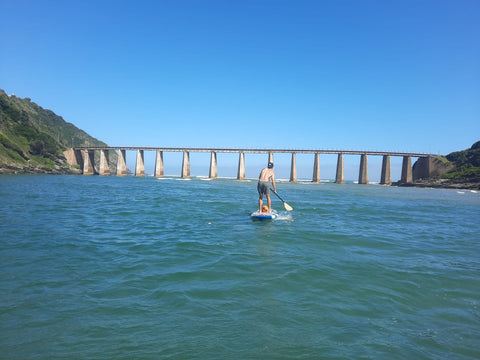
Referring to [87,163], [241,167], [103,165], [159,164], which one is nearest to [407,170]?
[241,167]

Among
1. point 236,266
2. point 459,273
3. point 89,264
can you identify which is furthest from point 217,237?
point 459,273

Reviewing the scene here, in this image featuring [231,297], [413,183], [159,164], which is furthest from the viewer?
[159,164]

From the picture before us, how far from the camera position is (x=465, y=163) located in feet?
297

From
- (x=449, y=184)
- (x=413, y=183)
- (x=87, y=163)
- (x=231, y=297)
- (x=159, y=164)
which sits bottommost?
(x=231, y=297)

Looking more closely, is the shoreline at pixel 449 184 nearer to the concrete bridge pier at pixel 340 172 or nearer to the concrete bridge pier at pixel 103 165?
the concrete bridge pier at pixel 340 172

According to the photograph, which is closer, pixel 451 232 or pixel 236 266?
pixel 236 266

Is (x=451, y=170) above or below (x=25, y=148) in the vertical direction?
below

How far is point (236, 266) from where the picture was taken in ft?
22.5

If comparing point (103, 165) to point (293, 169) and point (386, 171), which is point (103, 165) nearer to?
point (293, 169)

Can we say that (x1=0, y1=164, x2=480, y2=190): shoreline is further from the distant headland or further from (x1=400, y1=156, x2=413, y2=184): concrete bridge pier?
(x1=400, y1=156, x2=413, y2=184): concrete bridge pier

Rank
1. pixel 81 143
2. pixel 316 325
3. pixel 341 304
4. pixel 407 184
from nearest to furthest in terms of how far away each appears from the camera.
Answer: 1. pixel 316 325
2. pixel 341 304
3. pixel 407 184
4. pixel 81 143

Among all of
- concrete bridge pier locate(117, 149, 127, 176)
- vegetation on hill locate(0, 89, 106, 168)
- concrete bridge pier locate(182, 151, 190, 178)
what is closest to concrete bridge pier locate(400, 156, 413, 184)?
concrete bridge pier locate(182, 151, 190, 178)

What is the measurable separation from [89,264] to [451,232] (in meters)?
15.7

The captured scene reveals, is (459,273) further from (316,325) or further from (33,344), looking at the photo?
(33,344)
